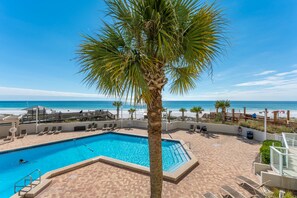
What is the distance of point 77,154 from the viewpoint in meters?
11.6

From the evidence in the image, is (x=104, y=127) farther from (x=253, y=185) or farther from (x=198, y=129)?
(x=253, y=185)

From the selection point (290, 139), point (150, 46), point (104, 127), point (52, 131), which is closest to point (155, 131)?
point (150, 46)

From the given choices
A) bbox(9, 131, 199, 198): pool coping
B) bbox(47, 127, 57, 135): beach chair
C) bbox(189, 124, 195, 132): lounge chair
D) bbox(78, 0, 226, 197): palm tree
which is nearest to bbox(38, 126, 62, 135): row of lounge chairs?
bbox(47, 127, 57, 135): beach chair

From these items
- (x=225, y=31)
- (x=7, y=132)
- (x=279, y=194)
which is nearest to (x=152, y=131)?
(x=225, y=31)

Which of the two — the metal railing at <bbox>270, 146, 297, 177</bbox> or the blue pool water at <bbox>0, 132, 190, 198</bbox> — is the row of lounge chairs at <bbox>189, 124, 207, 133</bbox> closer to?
the blue pool water at <bbox>0, 132, 190, 198</bbox>

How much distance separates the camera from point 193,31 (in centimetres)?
270

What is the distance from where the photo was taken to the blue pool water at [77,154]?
350 inches

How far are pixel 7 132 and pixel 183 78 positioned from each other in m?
17.9

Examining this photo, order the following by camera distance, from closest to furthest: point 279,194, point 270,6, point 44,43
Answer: point 279,194 < point 270,6 < point 44,43

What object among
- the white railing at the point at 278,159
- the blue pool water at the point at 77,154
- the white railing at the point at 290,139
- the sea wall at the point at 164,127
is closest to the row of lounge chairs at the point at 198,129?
the sea wall at the point at 164,127

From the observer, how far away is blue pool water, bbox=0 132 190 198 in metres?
8.89

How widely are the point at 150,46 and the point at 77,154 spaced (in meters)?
11.6

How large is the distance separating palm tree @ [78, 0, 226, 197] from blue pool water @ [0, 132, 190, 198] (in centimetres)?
723

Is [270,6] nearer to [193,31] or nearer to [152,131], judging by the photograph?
[193,31]
